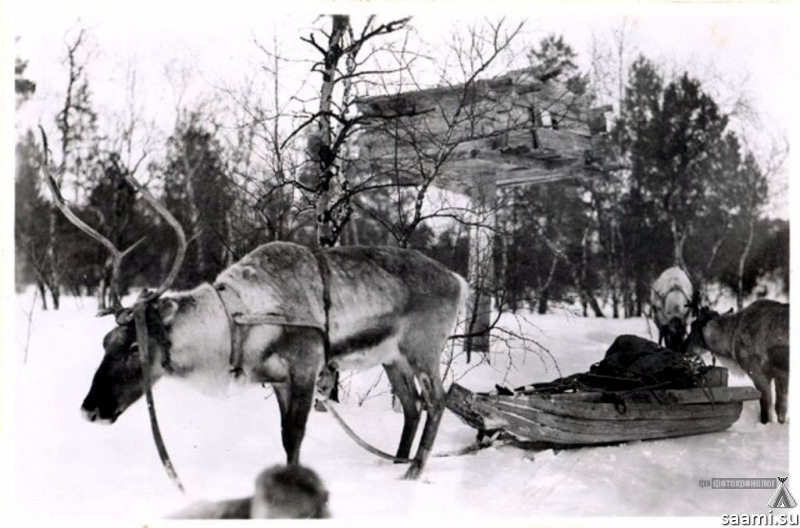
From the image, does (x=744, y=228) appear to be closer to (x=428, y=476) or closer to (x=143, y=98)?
(x=428, y=476)

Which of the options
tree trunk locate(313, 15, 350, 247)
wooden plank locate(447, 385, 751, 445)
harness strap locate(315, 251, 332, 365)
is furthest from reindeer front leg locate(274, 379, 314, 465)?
tree trunk locate(313, 15, 350, 247)

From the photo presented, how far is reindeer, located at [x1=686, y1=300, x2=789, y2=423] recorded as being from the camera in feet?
16.4

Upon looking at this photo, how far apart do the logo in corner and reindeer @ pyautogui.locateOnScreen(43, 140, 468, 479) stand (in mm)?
2112

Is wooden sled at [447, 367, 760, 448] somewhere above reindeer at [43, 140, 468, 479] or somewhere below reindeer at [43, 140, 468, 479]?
below

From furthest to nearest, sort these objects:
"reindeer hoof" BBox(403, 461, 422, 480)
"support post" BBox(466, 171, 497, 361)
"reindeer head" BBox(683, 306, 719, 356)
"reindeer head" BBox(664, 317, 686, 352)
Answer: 1. "reindeer head" BBox(664, 317, 686, 352)
2. "reindeer head" BBox(683, 306, 719, 356)
3. "support post" BBox(466, 171, 497, 361)
4. "reindeer hoof" BBox(403, 461, 422, 480)

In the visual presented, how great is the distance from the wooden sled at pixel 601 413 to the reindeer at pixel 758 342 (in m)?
0.19

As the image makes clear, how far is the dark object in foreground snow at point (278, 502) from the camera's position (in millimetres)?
4004

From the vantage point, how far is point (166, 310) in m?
3.75

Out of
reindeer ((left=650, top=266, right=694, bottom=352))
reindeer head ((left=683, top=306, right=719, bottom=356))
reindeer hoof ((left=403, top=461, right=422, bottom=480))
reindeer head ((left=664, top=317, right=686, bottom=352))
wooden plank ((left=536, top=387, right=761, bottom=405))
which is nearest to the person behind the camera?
reindeer hoof ((left=403, top=461, right=422, bottom=480))

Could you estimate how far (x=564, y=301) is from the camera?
5887 millimetres

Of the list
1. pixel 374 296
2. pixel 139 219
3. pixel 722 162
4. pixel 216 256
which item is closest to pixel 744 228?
pixel 722 162

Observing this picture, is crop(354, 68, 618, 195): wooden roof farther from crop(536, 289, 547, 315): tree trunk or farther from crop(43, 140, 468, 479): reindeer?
crop(43, 140, 468, 479): reindeer

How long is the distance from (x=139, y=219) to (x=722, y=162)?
169 inches

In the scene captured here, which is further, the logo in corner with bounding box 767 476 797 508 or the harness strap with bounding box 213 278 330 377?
the logo in corner with bounding box 767 476 797 508
